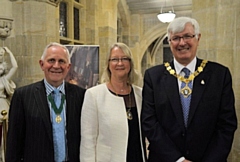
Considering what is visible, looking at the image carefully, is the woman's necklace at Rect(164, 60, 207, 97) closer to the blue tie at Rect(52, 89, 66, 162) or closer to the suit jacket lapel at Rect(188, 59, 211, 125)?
the suit jacket lapel at Rect(188, 59, 211, 125)

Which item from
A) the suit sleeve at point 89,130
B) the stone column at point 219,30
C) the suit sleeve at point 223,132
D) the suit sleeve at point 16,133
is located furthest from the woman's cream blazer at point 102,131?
the stone column at point 219,30

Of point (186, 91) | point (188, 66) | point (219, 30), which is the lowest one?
point (186, 91)

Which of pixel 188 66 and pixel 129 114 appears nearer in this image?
pixel 188 66

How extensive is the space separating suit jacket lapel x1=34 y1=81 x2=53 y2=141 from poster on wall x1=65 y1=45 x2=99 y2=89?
82.0 inches

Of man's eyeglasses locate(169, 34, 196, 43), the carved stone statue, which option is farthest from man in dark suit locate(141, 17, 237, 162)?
the carved stone statue

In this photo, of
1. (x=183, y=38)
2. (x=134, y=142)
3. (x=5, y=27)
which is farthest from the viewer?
(x=5, y=27)

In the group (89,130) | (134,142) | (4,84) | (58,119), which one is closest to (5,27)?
(4,84)

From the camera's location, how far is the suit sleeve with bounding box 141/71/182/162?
1384 mm

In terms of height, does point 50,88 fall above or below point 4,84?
above

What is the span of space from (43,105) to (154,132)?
0.67 metres

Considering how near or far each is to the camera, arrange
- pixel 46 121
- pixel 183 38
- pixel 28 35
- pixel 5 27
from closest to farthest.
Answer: pixel 183 38 < pixel 46 121 < pixel 5 27 < pixel 28 35

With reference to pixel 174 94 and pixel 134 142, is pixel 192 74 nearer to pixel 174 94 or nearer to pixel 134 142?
pixel 174 94

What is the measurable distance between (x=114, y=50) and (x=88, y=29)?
164 inches

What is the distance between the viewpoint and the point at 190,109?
1379 mm
